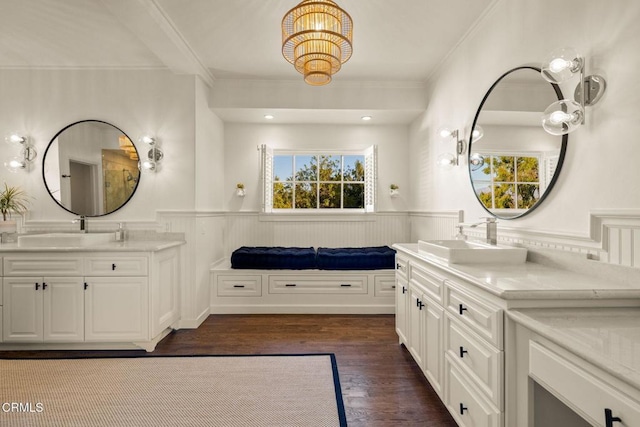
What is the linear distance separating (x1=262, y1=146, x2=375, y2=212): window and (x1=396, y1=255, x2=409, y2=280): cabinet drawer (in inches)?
72.0

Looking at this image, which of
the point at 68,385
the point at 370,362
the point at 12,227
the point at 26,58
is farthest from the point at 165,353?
the point at 26,58

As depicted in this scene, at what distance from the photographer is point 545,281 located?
4.48ft

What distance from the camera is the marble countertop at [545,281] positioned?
1.20 m

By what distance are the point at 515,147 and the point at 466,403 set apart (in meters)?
1.54

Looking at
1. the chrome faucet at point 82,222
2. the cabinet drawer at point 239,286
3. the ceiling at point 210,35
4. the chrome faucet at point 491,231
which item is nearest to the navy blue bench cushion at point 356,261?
the cabinet drawer at point 239,286

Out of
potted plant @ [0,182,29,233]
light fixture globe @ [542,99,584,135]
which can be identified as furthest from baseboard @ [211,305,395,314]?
light fixture globe @ [542,99,584,135]

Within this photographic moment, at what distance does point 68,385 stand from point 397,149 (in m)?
4.13

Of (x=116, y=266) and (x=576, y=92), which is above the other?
(x=576, y=92)

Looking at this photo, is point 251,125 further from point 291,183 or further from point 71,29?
point 71,29

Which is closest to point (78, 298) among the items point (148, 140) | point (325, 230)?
point (148, 140)

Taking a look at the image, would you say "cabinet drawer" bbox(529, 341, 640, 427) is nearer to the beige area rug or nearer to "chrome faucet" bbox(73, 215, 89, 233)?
the beige area rug

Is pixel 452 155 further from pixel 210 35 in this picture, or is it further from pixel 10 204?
pixel 10 204

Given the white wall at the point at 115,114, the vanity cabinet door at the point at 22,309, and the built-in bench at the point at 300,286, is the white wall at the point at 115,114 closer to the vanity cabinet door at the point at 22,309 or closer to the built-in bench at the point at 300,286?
the vanity cabinet door at the point at 22,309

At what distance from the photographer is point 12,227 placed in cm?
327
